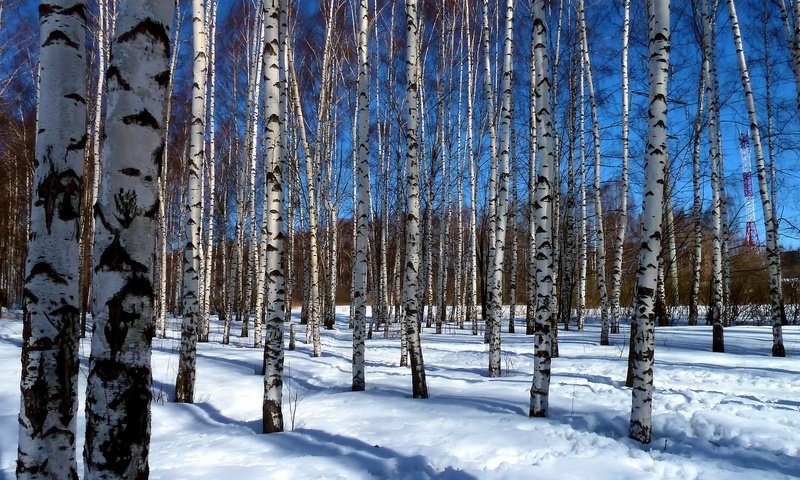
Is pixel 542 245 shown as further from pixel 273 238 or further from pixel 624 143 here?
pixel 624 143

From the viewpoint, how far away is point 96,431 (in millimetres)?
1652

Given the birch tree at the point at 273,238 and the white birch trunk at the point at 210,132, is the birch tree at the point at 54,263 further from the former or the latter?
the white birch trunk at the point at 210,132

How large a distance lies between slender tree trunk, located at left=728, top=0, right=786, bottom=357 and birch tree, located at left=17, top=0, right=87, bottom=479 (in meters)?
10.6

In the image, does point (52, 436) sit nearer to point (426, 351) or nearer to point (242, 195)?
point (426, 351)

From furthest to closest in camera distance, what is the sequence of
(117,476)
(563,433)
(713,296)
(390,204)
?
(390,204)
(713,296)
(563,433)
(117,476)

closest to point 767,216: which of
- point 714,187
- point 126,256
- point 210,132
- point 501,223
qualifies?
point 714,187

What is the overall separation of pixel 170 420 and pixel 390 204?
49.9 ft

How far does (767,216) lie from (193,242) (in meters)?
10.6

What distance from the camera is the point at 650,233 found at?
441 cm

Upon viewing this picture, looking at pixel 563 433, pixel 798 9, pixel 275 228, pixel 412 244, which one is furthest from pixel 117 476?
pixel 798 9

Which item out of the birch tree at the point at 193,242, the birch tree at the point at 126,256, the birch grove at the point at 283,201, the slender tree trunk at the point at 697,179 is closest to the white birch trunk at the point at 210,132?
the birch grove at the point at 283,201

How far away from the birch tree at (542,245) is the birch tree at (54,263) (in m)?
4.20

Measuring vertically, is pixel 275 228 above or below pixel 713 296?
above

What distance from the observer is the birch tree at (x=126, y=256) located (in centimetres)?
167
